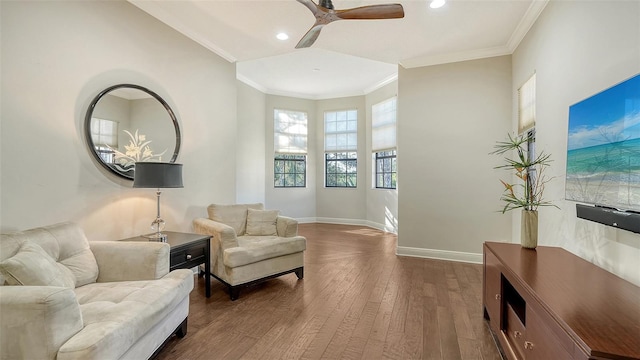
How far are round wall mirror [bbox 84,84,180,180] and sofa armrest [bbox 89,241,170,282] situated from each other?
2.78 ft

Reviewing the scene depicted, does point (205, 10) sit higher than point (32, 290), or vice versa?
point (205, 10)

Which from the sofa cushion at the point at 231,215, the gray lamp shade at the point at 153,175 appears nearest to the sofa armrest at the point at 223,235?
the sofa cushion at the point at 231,215

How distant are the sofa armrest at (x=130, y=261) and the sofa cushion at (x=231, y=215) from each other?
4.28 ft

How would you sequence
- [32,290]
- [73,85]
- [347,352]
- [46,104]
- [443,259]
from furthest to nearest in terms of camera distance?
[443,259] → [73,85] → [46,104] → [347,352] → [32,290]

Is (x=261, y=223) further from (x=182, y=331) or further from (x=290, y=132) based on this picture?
(x=290, y=132)

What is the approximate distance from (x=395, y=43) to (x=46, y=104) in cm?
361

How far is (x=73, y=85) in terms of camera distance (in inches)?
90.1

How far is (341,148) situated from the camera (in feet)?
23.5

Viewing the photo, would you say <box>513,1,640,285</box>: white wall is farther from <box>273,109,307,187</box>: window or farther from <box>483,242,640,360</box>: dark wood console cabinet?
<box>273,109,307,187</box>: window

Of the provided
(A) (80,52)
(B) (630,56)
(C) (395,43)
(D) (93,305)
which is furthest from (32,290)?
(C) (395,43)

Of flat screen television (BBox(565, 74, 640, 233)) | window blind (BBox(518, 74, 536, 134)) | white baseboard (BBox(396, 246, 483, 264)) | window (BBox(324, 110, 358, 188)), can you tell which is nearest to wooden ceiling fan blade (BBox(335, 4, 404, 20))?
flat screen television (BBox(565, 74, 640, 233))

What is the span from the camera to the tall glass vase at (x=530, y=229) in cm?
212

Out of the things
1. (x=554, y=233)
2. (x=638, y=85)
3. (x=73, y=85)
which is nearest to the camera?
(x=638, y=85)

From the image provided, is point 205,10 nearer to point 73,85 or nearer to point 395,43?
point 73,85
